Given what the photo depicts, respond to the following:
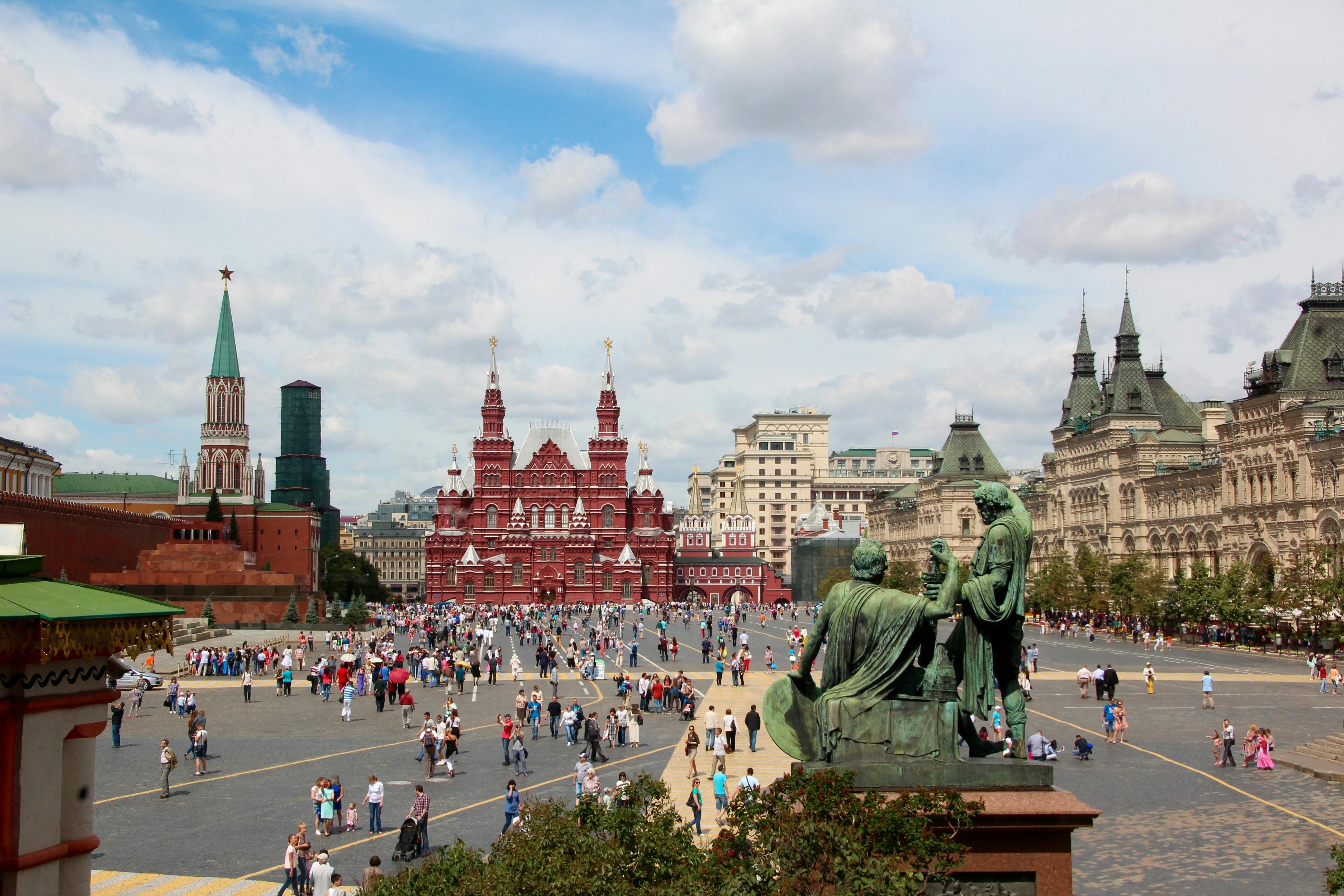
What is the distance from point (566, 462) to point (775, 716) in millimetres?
109597

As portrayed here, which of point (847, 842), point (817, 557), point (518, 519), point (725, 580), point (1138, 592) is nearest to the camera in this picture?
point (847, 842)

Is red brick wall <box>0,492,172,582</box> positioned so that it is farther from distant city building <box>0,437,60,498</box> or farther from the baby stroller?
the baby stroller

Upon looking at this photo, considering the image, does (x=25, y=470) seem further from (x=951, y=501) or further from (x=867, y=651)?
(x=867, y=651)

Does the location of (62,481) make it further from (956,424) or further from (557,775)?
(557,775)

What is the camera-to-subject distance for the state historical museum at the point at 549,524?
113 meters

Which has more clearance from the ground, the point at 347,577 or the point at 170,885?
the point at 347,577

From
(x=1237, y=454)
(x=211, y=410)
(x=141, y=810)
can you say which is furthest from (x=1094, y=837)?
(x=211, y=410)

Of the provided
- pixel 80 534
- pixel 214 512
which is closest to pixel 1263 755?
pixel 80 534

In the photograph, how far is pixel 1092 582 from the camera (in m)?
70.6

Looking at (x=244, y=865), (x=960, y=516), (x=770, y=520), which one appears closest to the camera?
(x=244, y=865)

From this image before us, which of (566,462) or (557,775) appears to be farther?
(566,462)

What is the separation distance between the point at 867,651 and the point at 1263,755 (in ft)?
56.9

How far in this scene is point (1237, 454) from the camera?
2564 inches

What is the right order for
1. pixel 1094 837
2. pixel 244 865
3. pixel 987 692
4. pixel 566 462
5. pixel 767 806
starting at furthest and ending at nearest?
pixel 566 462
pixel 1094 837
pixel 244 865
pixel 987 692
pixel 767 806
